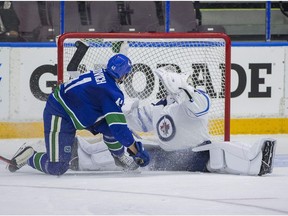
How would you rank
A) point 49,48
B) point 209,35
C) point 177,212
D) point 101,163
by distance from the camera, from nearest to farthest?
point 177,212 → point 101,163 → point 209,35 → point 49,48

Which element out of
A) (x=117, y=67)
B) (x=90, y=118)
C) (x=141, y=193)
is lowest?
(x=141, y=193)

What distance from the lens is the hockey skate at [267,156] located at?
4.79 metres

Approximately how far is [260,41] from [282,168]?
2136 mm

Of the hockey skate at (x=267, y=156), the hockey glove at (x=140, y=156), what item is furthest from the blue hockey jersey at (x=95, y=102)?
the hockey skate at (x=267, y=156)

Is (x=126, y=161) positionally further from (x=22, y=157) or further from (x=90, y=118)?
(x=22, y=157)

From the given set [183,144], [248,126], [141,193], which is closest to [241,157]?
[183,144]

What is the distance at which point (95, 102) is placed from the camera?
4652 millimetres

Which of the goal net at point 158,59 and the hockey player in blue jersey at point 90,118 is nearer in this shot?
the hockey player in blue jersey at point 90,118

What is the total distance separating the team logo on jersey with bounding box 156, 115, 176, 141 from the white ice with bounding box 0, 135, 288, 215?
0.68ft

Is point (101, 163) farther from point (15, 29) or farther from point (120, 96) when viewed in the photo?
point (15, 29)

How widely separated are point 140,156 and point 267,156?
0.70 metres

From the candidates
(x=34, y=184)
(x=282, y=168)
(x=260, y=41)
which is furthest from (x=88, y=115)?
(x=260, y=41)

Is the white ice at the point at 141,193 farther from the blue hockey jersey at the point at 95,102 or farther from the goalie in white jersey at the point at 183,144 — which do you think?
the blue hockey jersey at the point at 95,102

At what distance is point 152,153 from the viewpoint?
16.8ft
